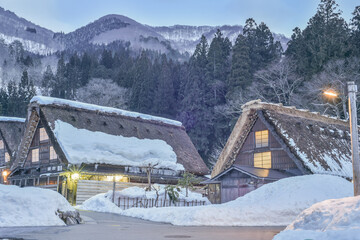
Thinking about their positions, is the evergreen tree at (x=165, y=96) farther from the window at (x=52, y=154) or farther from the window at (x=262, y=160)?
the window at (x=262, y=160)

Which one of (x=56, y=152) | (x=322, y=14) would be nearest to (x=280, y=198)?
(x=56, y=152)

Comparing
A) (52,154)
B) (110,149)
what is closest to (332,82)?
(110,149)

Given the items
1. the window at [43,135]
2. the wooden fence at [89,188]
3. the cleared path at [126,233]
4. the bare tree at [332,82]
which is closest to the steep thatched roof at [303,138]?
the wooden fence at [89,188]

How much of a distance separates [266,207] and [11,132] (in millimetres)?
33037

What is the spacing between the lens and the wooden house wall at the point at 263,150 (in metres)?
24.7

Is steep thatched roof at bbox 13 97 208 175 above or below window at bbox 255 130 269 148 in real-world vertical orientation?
above

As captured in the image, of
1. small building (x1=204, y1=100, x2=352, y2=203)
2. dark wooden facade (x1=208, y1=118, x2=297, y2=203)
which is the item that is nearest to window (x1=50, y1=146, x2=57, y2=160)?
dark wooden facade (x1=208, y1=118, x2=297, y2=203)

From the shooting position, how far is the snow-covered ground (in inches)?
568

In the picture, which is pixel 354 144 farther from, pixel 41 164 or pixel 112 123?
pixel 41 164

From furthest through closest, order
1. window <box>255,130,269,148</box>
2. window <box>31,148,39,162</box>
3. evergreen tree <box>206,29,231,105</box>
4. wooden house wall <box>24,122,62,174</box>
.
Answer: evergreen tree <box>206,29,231,105</box> → window <box>31,148,39,162</box> → wooden house wall <box>24,122,62,174</box> → window <box>255,130,269,148</box>

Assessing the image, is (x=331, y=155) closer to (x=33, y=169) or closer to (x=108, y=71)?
(x=33, y=169)

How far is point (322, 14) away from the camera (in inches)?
1853

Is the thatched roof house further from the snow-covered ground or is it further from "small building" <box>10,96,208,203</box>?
the snow-covered ground

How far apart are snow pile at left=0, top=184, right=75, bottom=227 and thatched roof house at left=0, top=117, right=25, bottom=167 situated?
2983 centimetres
